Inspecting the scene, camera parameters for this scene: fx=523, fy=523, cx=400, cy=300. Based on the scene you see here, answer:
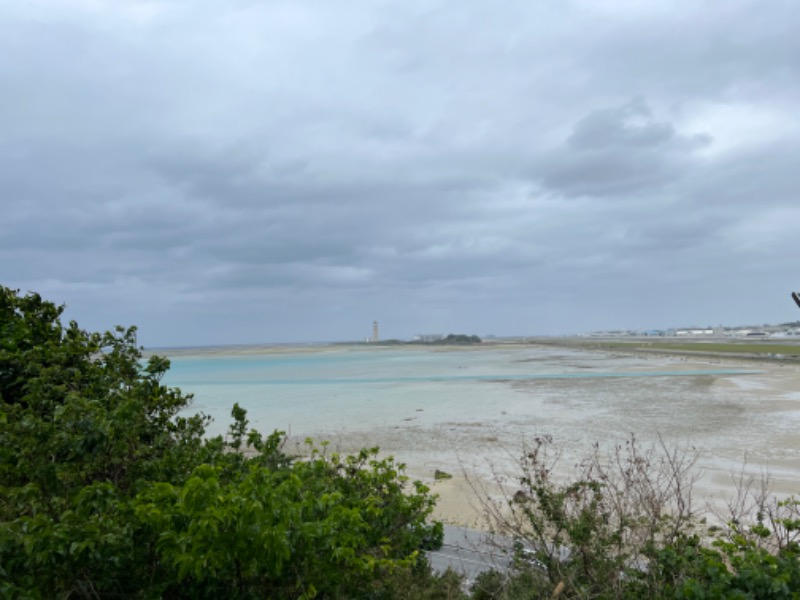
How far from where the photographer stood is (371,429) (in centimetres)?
2103

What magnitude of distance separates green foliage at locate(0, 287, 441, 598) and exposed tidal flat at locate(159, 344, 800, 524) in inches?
168

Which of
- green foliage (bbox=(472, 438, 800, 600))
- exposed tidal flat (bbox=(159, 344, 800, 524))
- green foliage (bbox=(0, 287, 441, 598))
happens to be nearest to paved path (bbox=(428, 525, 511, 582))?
green foliage (bbox=(472, 438, 800, 600))

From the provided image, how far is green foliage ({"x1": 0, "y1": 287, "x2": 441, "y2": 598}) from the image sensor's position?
3.00m

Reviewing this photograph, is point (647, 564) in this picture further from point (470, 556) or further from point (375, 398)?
point (375, 398)

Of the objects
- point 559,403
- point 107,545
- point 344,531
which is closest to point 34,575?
point 107,545

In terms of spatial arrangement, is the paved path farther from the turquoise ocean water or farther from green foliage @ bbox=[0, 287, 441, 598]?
the turquoise ocean water

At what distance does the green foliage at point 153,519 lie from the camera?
3.00 metres

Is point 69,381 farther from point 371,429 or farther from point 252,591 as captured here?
point 371,429

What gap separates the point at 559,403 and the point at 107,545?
25665 mm

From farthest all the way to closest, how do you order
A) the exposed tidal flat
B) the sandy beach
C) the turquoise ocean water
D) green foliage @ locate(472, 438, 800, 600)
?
1. the turquoise ocean water
2. the exposed tidal flat
3. the sandy beach
4. green foliage @ locate(472, 438, 800, 600)

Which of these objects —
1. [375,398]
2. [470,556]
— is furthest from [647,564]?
[375,398]

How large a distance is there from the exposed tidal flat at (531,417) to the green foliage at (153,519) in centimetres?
428

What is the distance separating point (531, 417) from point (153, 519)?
68.6ft

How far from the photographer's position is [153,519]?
3.15 metres
